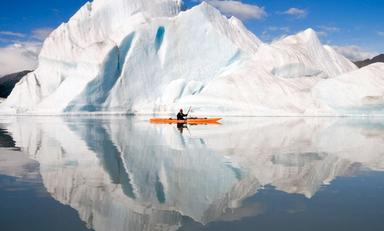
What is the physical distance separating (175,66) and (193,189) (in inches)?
1001

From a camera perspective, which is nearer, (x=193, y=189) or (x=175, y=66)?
(x=193, y=189)

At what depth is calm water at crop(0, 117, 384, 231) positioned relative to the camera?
3.36 m

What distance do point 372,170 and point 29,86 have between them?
3179 cm

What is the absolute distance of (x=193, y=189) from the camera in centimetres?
450

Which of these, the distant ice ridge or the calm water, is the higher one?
the distant ice ridge

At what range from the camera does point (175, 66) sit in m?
29.5

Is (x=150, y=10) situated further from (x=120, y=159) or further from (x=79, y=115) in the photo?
(x=120, y=159)

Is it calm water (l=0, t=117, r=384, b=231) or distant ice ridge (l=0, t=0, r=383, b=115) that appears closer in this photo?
calm water (l=0, t=117, r=384, b=231)

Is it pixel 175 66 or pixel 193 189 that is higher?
pixel 175 66

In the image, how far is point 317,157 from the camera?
22.1ft

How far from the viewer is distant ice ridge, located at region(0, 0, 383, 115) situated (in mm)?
24844

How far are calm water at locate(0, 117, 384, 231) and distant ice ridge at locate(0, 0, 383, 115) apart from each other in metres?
17.2

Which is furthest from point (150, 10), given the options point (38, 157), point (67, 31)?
A: point (38, 157)

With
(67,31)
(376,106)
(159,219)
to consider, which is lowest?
(159,219)
